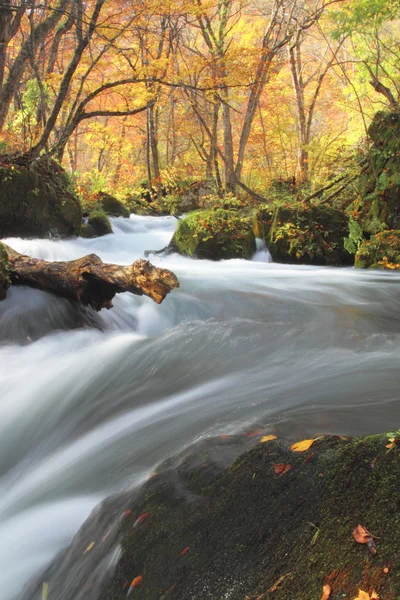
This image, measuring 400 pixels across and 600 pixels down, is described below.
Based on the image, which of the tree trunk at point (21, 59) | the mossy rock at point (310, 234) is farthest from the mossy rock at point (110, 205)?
the mossy rock at point (310, 234)

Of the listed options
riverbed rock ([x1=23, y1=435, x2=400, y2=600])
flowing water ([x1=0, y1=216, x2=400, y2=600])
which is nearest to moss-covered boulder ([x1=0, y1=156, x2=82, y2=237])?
flowing water ([x1=0, y1=216, x2=400, y2=600])

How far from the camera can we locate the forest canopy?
9242 millimetres

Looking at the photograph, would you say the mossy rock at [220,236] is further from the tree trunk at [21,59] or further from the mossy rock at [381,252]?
the tree trunk at [21,59]

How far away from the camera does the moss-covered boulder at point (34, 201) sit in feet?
28.2

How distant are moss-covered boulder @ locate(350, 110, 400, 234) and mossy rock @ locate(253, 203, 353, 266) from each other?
0.51 metres

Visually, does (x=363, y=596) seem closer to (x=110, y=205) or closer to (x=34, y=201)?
(x=34, y=201)

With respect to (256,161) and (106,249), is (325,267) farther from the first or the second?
(256,161)

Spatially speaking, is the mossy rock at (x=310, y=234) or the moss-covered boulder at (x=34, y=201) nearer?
the moss-covered boulder at (x=34, y=201)

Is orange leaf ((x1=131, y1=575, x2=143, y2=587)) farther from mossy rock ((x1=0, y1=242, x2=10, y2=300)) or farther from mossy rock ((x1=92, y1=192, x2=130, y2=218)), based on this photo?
mossy rock ((x1=92, y1=192, x2=130, y2=218))

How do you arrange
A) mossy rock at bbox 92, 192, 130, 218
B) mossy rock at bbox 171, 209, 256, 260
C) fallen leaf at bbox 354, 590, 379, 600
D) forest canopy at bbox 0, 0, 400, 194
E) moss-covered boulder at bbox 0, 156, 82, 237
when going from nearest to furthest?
fallen leaf at bbox 354, 590, 379, 600 < moss-covered boulder at bbox 0, 156, 82, 237 < forest canopy at bbox 0, 0, 400, 194 < mossy rock at bbox 171, 209, 256, 260 < mossy rock at bbox 92, 192, 130, 218

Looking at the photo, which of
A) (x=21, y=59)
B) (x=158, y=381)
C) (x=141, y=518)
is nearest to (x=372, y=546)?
(x=141, y=518)

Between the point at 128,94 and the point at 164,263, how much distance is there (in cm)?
550

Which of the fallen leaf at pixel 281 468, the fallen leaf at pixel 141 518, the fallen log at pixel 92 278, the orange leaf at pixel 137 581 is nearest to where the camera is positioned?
the orange leaf at pixel 137 581

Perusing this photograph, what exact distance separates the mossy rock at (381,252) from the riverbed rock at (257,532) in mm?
7456
